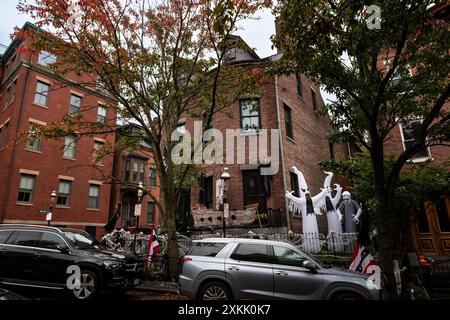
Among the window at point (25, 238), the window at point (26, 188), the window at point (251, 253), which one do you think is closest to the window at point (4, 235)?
the window at point (25, 238)

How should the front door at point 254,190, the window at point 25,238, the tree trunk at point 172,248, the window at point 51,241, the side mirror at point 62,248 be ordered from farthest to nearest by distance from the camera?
the front door at point 254,190
the tree trunk at point 172,248
the window at point 25,238
the window at point 51,241
the side mirror at point 62,248

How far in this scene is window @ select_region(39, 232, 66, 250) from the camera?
7.83 metres

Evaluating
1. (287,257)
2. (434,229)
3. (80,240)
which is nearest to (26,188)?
(80,240)

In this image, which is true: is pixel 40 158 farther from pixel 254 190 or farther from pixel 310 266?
pixel 310 266

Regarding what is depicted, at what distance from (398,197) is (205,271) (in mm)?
7216

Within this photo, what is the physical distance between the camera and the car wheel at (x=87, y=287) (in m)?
7.18

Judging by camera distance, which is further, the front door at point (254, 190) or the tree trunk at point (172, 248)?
the front door at point (254, 190)

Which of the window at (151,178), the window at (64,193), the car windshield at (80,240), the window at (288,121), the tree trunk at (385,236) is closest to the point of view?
the tree trunk at (385,236)

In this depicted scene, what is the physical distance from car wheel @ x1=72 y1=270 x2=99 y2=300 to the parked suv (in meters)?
2.36

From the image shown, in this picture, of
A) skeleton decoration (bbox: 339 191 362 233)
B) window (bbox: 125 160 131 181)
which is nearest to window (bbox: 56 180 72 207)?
window (bbox: 125 160 131 181)

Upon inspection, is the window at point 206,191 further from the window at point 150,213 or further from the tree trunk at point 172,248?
the window at point 150,213

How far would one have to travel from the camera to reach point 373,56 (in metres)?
7.07
